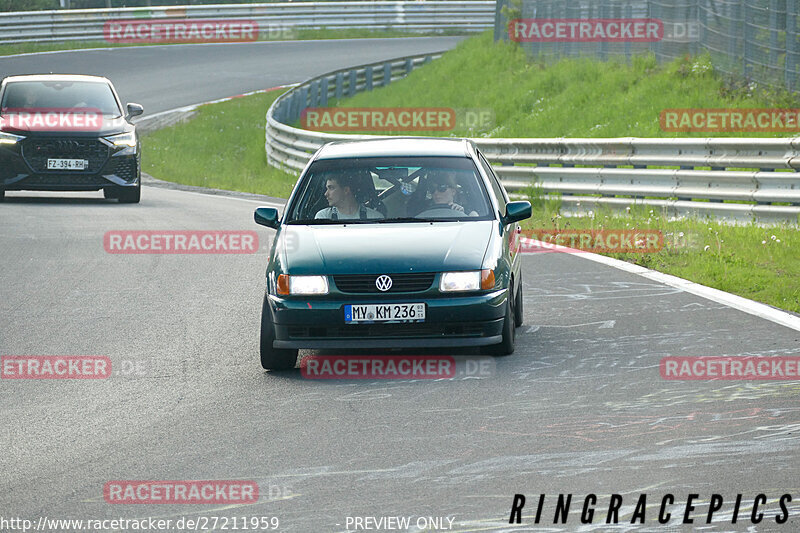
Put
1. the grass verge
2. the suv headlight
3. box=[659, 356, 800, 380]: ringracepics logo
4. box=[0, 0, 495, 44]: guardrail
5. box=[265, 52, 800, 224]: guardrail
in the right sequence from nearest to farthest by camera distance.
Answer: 1. box=[659, 356, 800, 380]: ringracepics logo
2. the suv headlight
3. the grass verge
4. box=[265, 52, 800, 224]: guardrail
5. box=[0, 0, 495, 44]: guardrail

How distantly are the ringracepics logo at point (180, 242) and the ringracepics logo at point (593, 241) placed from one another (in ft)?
10.7

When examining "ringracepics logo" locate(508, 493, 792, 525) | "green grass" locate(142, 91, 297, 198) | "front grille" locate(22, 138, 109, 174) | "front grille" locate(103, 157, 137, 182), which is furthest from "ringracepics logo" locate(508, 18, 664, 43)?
"ringracepics logo" locate(508, 493, 792, 525)

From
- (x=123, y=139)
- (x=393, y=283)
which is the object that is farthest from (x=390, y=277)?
(x=123, y=139)

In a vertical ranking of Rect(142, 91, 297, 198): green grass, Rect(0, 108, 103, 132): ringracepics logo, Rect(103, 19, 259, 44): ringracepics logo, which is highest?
Rect(0, 108, 103, 132): ringracepics logo

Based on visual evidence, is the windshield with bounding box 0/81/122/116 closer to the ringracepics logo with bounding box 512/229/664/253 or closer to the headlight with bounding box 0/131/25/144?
the headlight with bounding box 0/131/25/144

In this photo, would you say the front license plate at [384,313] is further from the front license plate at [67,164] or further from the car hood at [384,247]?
the front license plate at [67,164]

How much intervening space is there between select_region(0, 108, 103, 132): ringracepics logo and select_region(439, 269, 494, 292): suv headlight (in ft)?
40.8

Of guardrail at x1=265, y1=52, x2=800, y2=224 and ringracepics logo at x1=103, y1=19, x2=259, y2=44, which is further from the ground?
guardrail at x1=265, y1=52, x2=800, y2=224

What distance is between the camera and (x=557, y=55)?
30.1 metres

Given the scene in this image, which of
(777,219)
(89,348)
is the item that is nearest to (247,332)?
(89,348)

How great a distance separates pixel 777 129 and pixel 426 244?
12585 millimetres

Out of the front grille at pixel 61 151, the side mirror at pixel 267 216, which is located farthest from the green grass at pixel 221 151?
the side mirror at pixel 267 216

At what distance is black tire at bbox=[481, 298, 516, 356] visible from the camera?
27.6ft

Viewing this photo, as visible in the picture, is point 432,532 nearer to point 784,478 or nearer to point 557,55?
point 784,478
